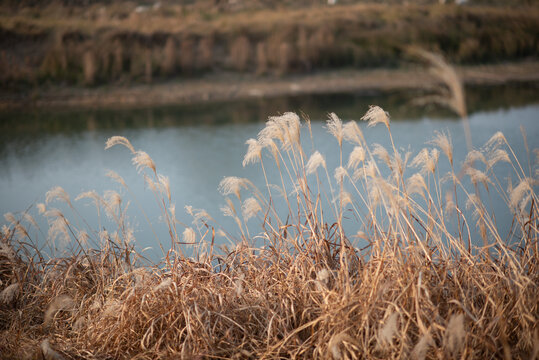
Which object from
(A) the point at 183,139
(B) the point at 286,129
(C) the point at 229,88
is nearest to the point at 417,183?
(B) the point at 286,129

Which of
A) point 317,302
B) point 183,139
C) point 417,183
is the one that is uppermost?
point 417,183

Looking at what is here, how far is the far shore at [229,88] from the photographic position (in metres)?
8.09

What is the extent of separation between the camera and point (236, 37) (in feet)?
32.7

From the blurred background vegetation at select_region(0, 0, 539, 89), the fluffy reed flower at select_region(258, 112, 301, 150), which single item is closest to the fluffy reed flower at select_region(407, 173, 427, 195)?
the fluffy reed flower at select_region(258, 112, 301, 150)

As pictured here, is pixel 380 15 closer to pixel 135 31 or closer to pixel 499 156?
pixel 135 31

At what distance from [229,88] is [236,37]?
190 cm

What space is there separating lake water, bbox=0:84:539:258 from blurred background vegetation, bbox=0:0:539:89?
3.96ft

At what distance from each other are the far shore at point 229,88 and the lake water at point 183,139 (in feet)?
1.17

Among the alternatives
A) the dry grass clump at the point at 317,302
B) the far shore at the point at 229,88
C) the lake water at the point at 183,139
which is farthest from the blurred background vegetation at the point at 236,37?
the dry grass clump at the point at 317,302

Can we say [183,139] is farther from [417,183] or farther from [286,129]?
[417,183]

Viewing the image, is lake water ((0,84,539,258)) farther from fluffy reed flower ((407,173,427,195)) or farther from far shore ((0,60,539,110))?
fluffy reed flower ((407,173,427,195))

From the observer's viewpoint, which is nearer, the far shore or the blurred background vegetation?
the far shore

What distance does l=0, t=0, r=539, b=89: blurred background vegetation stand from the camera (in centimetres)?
877

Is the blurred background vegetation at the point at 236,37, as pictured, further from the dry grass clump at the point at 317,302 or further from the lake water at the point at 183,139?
the dry grass clump at the point at 317,302
